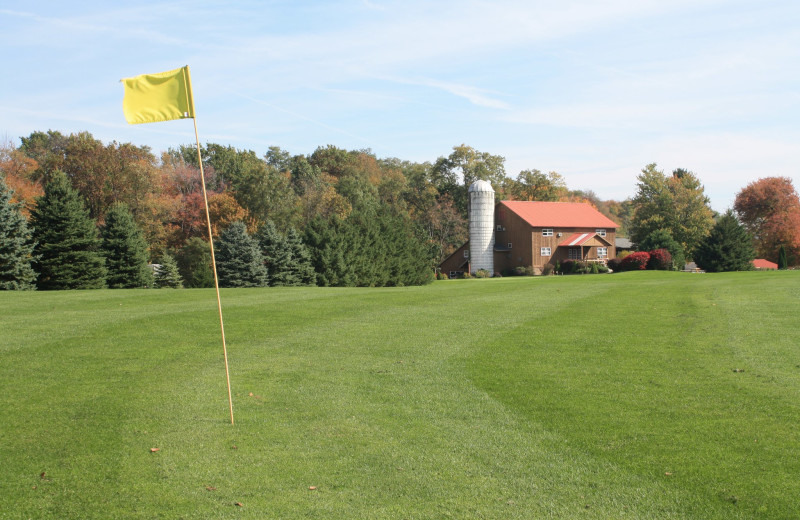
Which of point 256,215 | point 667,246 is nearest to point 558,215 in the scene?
point 667,246

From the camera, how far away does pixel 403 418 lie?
323 inches

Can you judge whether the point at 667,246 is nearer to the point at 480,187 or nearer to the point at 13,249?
the point at 480,187

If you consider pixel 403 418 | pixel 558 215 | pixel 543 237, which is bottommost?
pixel 403 418

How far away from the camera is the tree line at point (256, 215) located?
3138 cm

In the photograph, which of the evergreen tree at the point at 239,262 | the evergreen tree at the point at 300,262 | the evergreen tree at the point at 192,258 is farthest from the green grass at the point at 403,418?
the evergreen tree at the point at 192,258

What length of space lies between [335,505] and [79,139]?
174 ft

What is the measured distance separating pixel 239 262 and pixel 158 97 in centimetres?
2921

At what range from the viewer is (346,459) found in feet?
22.1

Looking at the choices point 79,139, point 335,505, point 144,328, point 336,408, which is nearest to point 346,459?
Result: point 335,505

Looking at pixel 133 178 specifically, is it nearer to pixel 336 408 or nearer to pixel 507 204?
pixel 507 204

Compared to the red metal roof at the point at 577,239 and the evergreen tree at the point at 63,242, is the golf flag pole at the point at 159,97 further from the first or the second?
the red metal roof at the point at 577,239

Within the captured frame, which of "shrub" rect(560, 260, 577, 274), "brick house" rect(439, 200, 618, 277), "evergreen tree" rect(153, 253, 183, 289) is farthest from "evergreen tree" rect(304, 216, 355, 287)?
"brick house" rect(439, 200, 618, 277)

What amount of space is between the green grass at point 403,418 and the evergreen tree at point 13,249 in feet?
46.8

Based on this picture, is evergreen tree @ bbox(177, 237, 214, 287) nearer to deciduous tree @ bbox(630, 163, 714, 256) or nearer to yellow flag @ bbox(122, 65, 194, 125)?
yellow flag @ bbox(122, 65, 194, 125)
